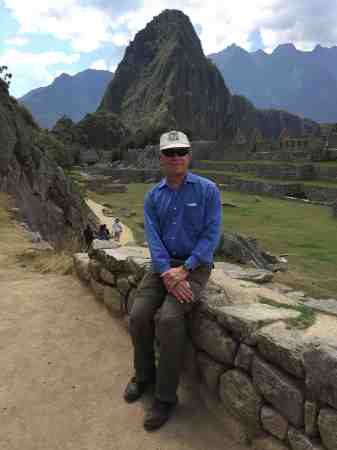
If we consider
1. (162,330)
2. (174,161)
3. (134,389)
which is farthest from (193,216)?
(134,389)

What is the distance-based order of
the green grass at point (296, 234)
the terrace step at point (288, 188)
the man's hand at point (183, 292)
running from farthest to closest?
the terrace step at point (288, 188) < the green grass at point (296, 234) < the man's hand at point (183, 292)

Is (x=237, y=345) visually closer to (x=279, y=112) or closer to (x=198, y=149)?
(x=198, y=149)

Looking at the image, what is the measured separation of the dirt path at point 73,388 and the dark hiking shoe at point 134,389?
0.19 feet

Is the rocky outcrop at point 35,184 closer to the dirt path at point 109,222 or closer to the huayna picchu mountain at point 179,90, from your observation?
the dirt path at point 109,222

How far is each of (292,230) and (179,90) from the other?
128558 mm

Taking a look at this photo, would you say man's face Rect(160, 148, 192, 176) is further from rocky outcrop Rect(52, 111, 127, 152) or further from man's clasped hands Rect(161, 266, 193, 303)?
rocky outcrop Rect(52, 111, 127, 152)

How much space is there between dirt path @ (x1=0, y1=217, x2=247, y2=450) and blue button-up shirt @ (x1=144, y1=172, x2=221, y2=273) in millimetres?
1184

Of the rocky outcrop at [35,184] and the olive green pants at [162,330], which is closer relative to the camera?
the olive green pants at [162,330]

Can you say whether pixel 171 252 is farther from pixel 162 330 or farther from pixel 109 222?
pixel 109 222

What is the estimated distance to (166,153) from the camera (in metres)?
3.70

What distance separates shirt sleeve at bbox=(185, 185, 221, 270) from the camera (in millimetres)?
3553

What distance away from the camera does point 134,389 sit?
12.0 ft

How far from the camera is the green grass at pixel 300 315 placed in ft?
10.3

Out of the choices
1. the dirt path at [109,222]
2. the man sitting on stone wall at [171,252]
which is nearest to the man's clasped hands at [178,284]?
the man sitting on stone wall at [171,252]
